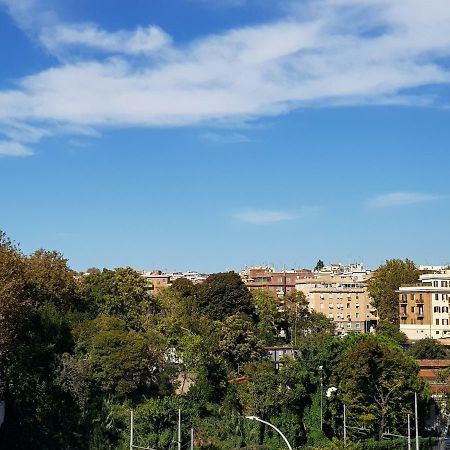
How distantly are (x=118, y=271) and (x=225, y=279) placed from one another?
14942 millimetres

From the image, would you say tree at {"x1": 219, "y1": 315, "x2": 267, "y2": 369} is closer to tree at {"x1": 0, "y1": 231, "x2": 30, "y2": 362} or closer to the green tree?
the green tree

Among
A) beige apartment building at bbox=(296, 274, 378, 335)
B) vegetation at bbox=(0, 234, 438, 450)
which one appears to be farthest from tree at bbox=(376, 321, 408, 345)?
vegetation at bbox=(0, 234, 438, 450)

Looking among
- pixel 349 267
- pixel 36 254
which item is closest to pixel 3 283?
pixel 36 254

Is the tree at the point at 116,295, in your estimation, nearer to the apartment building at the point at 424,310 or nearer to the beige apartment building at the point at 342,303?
the apartment building at the point at 424,310

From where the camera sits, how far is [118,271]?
68.5 meters

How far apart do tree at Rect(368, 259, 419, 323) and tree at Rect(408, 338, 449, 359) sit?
24.6 meters

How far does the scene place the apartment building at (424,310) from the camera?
9375 centimetres

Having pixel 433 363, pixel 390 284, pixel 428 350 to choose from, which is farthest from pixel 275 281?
pixel 433 363

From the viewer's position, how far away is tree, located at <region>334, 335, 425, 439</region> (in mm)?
46969

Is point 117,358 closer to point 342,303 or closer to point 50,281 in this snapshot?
point 50,281

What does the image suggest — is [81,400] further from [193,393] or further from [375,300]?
[375,300]

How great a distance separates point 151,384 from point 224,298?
29.5 m

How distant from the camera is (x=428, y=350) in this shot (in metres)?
73.4

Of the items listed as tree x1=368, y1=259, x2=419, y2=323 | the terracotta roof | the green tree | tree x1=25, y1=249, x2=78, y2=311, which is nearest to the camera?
the green tree
